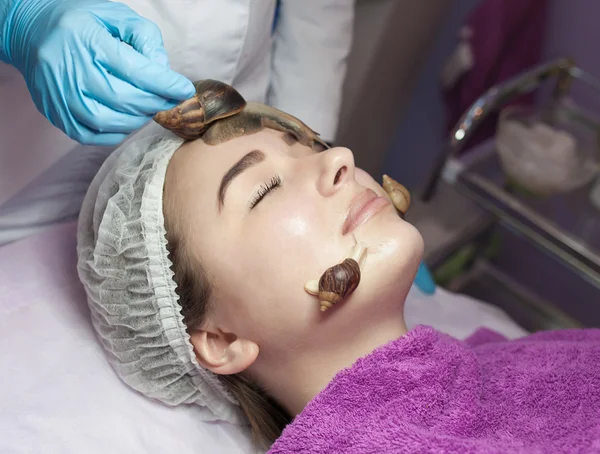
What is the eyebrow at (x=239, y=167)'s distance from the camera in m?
1.03

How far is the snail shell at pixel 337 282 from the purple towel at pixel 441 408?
15 cm

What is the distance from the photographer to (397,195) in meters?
1.15

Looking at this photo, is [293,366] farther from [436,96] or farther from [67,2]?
[436,96]

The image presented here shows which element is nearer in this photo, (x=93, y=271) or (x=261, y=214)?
(x=261, y=214)

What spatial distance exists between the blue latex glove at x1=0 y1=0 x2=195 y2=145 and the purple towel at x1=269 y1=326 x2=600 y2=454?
1.68 feet

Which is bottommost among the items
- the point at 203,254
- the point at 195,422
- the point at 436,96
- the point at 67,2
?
the point at 195,422

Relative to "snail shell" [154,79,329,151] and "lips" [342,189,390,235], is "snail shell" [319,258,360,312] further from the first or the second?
"snail shell" [154,79,329,151]

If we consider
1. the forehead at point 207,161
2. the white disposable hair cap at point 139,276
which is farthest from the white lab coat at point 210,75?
the forehead at point 207,161

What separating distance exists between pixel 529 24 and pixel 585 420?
1.41 meters

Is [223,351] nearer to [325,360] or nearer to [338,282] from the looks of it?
[325,360]

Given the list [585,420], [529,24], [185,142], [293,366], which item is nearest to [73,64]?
[185,142]

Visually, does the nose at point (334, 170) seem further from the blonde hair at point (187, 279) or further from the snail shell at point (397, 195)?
the blonde hair at point (187, 279)

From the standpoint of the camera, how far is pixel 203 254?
1.03 m

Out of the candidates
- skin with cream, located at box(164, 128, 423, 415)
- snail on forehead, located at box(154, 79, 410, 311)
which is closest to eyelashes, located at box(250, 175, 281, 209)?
skin with cream, located at box(164, 128, 423, 415)
